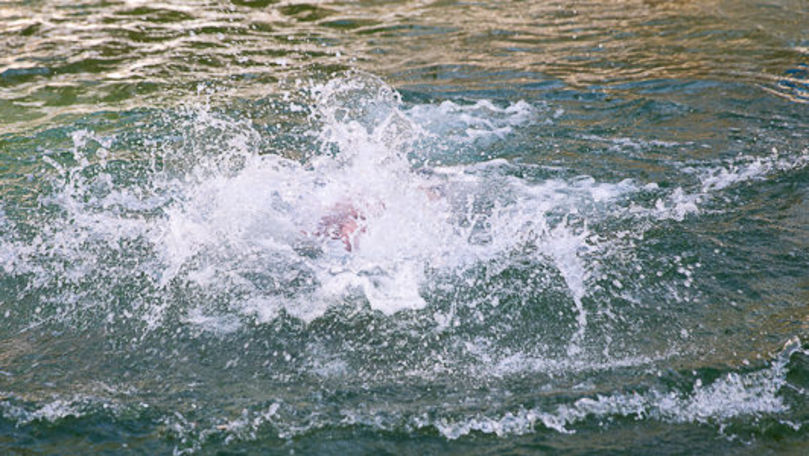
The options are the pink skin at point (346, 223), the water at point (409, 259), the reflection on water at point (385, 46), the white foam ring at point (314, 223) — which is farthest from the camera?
the reflection on water at point (385, 46)

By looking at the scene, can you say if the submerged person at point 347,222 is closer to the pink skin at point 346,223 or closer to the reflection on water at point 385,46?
the pink skin at point 346,223

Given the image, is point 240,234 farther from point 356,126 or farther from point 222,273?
point 356,126

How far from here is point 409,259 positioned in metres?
3.98

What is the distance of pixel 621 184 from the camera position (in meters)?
4.80

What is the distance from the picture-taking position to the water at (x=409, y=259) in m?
2.97

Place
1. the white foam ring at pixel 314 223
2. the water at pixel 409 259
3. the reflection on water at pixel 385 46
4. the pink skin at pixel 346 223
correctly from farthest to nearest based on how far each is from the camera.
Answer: the reflection on water at pixel 385 46 < the pink skin at pixel 346 223 < the white foam ring at pixel 314 223 < the water at pixel 409 259

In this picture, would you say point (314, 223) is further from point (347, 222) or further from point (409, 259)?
point (409, 259)

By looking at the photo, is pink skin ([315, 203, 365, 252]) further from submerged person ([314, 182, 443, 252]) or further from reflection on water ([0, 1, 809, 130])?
reflection on water ([0, 1, 809, 130])

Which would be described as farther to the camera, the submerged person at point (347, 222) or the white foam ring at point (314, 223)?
the submerged person at point (347, 222)

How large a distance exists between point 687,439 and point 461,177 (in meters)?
2.53

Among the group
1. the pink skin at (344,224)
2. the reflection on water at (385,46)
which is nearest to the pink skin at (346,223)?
the pink skin at (344,224)

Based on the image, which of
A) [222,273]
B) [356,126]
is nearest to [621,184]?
[356,126]

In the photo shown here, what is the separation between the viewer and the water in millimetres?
2971

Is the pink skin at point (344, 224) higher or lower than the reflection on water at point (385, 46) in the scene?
lower
